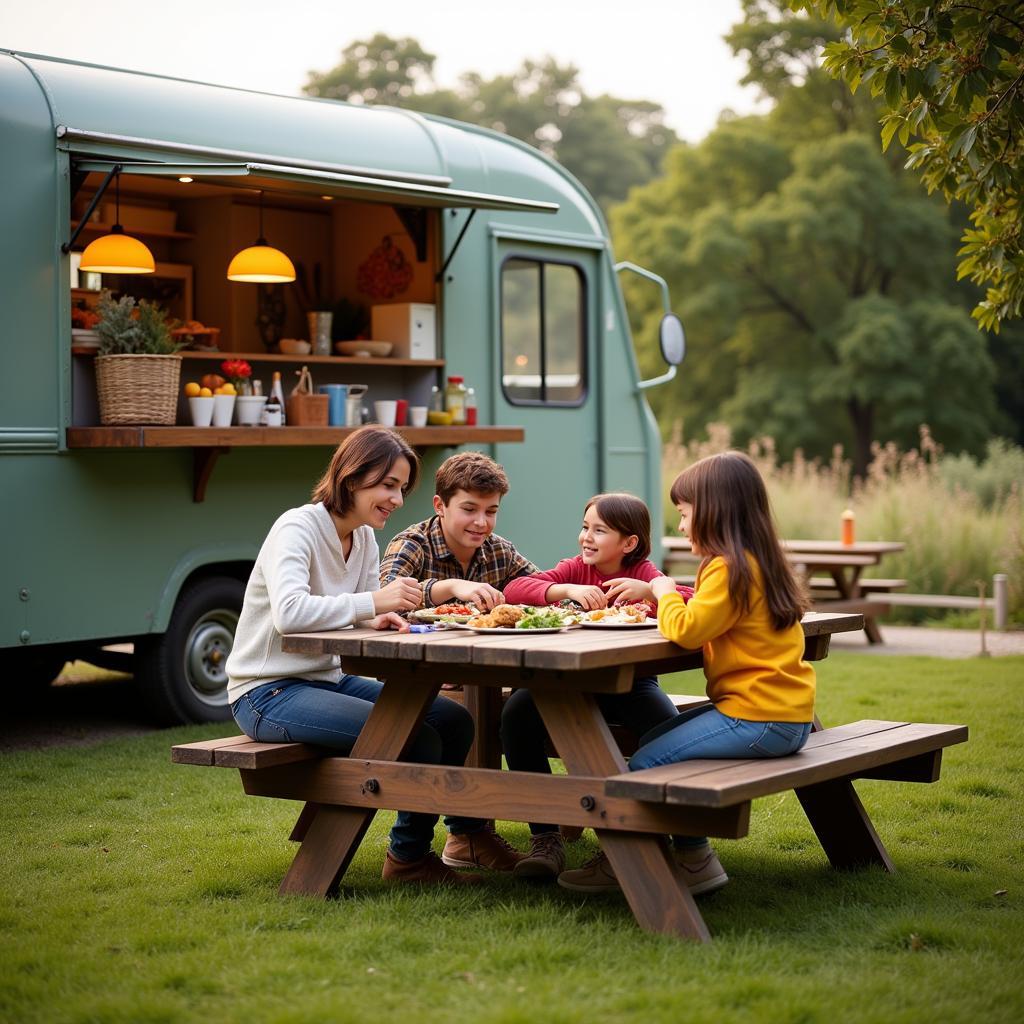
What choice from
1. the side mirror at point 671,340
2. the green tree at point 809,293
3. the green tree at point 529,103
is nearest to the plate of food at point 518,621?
the side mirror at point 671,340

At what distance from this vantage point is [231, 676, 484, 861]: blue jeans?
4801 mm

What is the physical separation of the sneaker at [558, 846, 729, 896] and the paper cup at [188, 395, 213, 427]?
12.4 feet

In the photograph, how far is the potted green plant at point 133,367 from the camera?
7.50m

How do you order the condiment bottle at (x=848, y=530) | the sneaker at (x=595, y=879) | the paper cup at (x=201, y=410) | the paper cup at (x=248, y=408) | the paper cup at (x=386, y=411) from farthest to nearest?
the condiment bottle at (x=848, y=530) < the paper cup at (x=386, y=411) < the paper cup at (x=248, y=408) < the paper cup at (x=201, y=410) < the sneaker at (x=595, y=879)

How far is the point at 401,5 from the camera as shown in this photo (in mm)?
35688

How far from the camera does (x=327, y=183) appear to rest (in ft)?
26.8

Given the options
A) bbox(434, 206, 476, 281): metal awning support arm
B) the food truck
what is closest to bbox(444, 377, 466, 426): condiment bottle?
the food truck

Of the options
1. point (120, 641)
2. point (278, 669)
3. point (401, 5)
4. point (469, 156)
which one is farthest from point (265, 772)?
point (401, 5)

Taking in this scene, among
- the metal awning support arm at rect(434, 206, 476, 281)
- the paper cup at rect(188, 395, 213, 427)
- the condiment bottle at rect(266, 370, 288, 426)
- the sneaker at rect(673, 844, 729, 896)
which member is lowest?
the sneaker at rect(673, 844, 729, 896)

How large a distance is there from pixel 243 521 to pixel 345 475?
3513mm

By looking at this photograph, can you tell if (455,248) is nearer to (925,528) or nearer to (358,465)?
(358,465)

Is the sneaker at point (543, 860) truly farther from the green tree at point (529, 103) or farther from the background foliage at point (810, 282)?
the green tree at point (529, 103)

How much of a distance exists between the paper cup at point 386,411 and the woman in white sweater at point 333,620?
146 inches

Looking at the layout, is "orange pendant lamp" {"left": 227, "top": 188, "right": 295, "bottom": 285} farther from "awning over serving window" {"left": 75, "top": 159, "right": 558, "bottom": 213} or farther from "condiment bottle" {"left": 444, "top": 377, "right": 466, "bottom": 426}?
"condiment bottle" {"left": 444, "top": 377, "right": 466, "bottom": 426}
